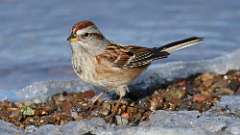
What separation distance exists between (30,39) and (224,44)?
7.23 feet

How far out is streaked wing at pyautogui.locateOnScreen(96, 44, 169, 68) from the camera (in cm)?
766

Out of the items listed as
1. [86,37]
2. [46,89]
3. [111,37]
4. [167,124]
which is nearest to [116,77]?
[86,37]

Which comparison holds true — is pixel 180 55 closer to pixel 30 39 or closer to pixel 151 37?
pixel 151 37

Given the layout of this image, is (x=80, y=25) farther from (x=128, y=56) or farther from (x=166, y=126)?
(x=166, y=126)

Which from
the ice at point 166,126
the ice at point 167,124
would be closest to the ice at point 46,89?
the ice at point 167,124

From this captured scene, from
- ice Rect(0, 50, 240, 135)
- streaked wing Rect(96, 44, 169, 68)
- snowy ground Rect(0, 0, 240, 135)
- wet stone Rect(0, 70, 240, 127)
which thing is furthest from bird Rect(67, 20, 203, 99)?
ice Rect(0, 50, 240, 135)

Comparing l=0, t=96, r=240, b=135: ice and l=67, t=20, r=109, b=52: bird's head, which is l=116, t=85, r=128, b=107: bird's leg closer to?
l=67, t=20, r=109, b=52: bird's head

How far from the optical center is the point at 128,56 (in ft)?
25.6

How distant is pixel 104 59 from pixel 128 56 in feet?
0.97

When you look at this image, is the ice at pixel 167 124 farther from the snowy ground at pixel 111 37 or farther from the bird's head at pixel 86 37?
the bird's head at pixel 86 37

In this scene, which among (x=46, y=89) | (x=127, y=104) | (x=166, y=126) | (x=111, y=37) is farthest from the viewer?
(x=111, y=37)

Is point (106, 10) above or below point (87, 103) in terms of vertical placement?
above

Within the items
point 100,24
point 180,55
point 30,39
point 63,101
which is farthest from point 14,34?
point 63,101

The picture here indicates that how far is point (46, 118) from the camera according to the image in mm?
6902
